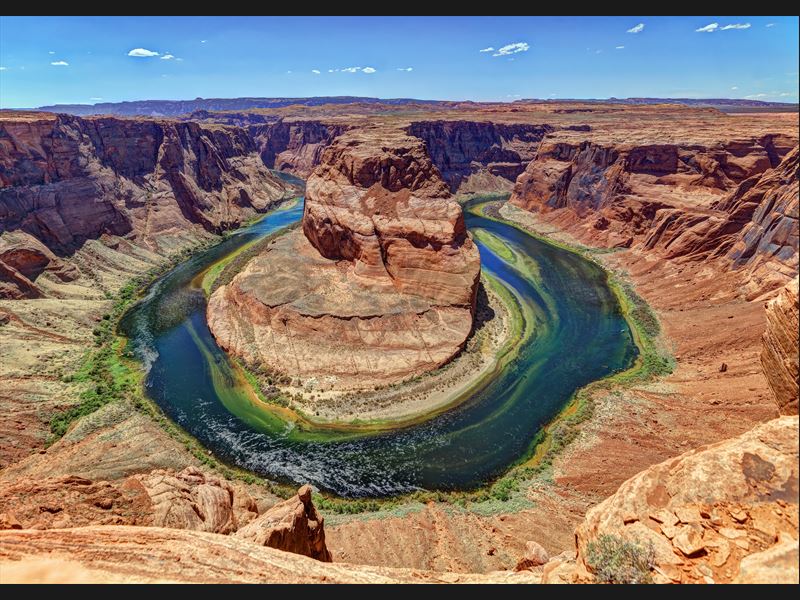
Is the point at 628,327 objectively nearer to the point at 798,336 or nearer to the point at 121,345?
the point at 798,336

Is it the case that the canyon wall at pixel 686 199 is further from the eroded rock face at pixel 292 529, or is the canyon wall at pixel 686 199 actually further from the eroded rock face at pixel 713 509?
the eroded rock face at pixel 292 529

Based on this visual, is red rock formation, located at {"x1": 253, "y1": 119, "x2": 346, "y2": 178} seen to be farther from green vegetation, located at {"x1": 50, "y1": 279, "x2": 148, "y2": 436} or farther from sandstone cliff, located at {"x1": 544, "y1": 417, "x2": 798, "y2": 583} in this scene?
sandstone cliff, located at {"x1": 544, "y1": 417, "x2": 798, "y2": 583}

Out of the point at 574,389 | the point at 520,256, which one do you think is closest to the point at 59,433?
the point at 574,389

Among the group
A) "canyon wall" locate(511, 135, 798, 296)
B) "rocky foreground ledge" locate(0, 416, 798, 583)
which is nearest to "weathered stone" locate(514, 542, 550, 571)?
"rocky foreground ledge" locate(0, 416, 798, 583)

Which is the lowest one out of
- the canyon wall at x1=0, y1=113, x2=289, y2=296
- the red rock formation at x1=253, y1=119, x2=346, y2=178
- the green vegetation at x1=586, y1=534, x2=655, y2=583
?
the green vegetation at x1=586, y1=534, x2=655, y2=583

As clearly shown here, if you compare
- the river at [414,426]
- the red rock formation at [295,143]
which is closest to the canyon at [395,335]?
the river at [414,426]

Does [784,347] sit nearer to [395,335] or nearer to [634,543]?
[634,543]
